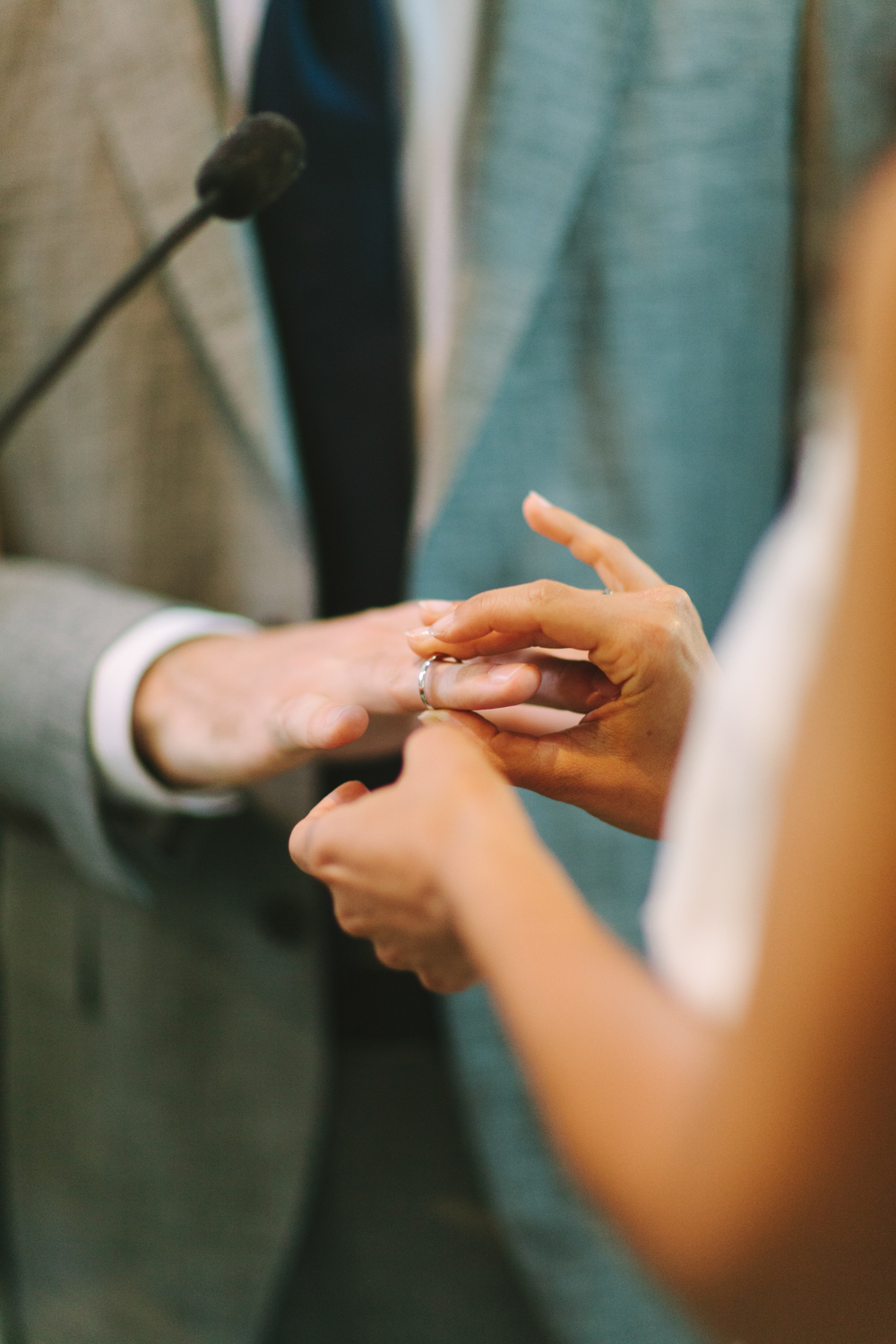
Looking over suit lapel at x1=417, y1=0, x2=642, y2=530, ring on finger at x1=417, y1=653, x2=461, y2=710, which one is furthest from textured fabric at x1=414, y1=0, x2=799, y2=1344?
ring on finger at x1=417, y1=653, x2=461, y2=710

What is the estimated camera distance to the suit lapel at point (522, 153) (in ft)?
1.08

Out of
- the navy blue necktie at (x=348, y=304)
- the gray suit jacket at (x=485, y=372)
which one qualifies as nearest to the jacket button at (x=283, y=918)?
the gray suit jacket at (x=485, y=372)

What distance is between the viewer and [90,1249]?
1.39 ft

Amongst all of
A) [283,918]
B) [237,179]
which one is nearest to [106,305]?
[237,179]

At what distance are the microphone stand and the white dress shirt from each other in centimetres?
11

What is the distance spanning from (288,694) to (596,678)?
0.35 ft

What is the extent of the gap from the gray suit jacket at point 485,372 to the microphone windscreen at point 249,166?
9 centimetres

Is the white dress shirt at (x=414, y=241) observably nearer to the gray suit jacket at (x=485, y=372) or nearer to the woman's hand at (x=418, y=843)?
the gray suit jacket at (x=485, y=372)

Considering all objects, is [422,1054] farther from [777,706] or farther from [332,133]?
[332,133]

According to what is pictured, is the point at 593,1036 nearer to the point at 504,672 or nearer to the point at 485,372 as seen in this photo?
the point at 504,672

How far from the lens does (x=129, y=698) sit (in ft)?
1.07

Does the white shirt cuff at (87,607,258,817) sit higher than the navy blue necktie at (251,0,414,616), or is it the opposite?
the navy blue necktie at (251,0,414,616)

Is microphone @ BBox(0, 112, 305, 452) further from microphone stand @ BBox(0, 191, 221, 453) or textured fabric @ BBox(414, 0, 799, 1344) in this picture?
textured fabric @ BBox(414, 0, 799, 1344)

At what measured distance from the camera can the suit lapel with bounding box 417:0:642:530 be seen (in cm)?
33
